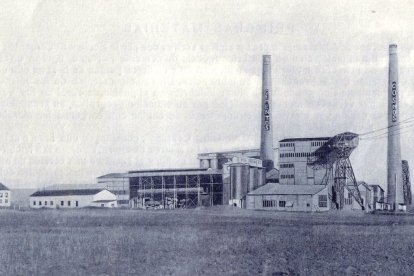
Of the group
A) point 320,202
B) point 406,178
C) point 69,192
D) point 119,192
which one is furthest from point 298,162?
point 69,192

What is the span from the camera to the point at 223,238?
22828 millimetres

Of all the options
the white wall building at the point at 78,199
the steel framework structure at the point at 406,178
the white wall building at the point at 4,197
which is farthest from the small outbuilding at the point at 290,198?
the white wall building at the point at 4,197

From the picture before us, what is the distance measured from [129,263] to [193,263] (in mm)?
1888

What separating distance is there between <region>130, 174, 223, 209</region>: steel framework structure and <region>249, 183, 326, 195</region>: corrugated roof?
6002mm

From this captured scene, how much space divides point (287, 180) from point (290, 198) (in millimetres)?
5239

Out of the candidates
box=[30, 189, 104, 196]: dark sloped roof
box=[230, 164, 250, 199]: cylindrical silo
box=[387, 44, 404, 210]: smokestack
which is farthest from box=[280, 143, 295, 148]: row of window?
box=[30, 189, 104, 196]: dark sloped roof

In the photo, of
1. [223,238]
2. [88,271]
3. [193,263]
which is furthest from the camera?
[223,238]

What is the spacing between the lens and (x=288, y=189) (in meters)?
64.8

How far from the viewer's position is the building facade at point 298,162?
66.6 m

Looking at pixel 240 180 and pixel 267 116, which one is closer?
pixel 240 180

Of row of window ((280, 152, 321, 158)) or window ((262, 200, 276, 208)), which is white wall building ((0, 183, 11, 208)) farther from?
row of window ((280, 152, 321, 158))

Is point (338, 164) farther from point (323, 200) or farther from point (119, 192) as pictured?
point (119, 192)

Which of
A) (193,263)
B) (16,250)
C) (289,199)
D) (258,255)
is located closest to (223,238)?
(258,255)

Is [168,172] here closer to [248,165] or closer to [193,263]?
[248,165]
